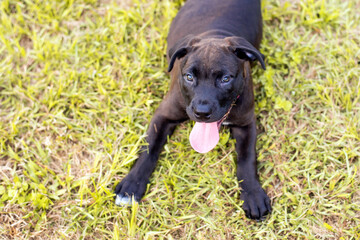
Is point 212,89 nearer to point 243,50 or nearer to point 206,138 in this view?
point 243,50

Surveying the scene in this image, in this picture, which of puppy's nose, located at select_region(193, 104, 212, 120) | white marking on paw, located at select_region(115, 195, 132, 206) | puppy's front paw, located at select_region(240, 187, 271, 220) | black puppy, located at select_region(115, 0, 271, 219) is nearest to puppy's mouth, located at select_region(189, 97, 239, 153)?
black puppy, located at select_region(115, 0, 271, 219)

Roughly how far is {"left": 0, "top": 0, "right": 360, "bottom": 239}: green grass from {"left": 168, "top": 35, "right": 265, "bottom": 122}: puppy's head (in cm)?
101

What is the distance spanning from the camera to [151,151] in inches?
192

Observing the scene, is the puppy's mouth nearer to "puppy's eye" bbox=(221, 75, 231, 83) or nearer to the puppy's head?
the puppy's head

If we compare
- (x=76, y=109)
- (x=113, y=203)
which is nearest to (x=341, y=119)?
(x=113, y=203)

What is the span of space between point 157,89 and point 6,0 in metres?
2.74

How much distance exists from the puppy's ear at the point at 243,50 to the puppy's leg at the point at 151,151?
3.09ft

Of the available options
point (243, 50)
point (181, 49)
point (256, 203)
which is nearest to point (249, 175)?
point (256, 203)

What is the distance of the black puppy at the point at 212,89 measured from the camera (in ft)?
13.5

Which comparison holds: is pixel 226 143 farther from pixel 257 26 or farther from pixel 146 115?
pixel 257 26

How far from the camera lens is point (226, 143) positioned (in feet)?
16.8

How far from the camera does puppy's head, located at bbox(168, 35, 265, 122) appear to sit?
161 inches

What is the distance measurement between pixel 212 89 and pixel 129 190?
154cm

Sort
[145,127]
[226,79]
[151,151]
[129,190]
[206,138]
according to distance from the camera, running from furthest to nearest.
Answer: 1. [145,127]
2. [151,151]
3. [129,190]
4. [206,138]
5. [226,79]
